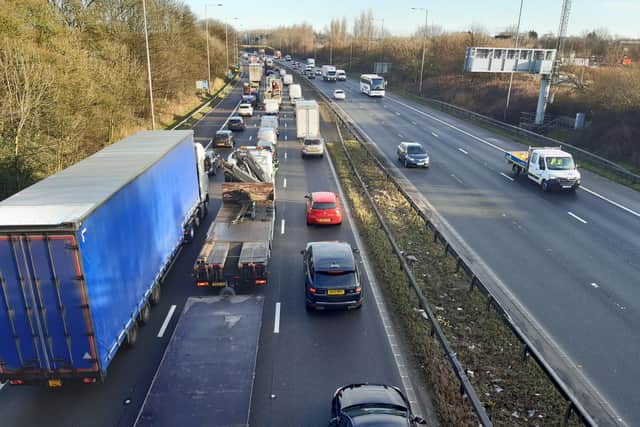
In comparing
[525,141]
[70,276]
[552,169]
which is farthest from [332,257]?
[525,141]

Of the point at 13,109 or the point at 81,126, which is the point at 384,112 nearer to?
the point at 81,126

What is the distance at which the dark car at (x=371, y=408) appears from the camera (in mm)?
8180

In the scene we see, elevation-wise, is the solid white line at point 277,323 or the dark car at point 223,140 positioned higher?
the dark car at point 223,140

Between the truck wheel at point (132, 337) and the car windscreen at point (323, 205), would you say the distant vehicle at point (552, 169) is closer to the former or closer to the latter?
the car windscreen at point (323, 205)

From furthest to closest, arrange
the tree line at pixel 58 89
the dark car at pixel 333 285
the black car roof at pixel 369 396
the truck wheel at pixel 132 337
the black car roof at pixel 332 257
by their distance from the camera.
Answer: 1. the tree line at pixel 58 89
2. the black car roof at pixel 332 257
3. the dark car at pixel 333 285
4. the truck wheel at pixel 132 337
5. the black car roof at pixel 369 396

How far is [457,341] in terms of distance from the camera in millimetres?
12195

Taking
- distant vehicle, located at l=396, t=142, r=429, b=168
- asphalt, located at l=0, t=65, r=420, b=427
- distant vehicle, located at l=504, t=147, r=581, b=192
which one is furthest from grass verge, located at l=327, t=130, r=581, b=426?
distant vehicle, located at l=396, t=142, r=429, b=168

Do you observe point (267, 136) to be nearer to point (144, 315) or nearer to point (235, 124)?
point (235, 124)

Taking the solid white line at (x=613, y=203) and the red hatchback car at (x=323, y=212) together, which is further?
the solid white line at (x=613, y=203)

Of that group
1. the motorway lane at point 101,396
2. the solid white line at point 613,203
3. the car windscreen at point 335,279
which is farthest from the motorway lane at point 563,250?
the motorway lane at point 101,396

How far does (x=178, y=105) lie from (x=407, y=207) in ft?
142

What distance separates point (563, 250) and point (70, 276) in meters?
17.2

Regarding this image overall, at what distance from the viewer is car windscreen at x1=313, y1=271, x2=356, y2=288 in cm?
1331

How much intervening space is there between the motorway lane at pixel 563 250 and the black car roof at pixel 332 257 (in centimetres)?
566
